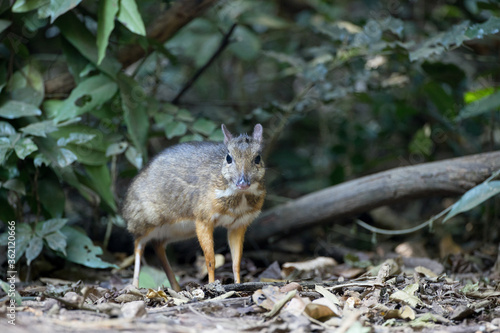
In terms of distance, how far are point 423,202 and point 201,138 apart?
4436 millimetres

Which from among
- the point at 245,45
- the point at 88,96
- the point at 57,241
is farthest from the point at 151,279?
the point at 245,45

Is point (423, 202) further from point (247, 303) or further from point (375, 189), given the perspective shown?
point (247, 303)

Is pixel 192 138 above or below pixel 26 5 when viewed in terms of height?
below

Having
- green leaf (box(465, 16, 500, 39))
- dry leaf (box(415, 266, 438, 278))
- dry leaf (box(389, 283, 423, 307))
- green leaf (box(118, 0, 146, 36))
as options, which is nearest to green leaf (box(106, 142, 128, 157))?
green leaf (box(118, 0, 146, 36))

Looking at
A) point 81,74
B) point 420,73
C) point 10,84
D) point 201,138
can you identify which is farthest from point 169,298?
point 420,73

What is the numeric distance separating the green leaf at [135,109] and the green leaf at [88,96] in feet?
0.46

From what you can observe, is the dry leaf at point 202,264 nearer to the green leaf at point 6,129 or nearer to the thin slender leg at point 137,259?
the thin slender leg at point 137,259

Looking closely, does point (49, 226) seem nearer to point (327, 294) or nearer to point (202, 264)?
point (202, 264)

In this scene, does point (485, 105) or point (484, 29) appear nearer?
→ point (484, 29)

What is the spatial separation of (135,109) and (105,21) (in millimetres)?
917

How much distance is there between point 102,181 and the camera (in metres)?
5.41

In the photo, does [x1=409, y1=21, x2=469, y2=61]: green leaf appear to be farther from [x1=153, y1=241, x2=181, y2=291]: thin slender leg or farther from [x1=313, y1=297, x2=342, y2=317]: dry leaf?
[x1=153, y1=241, x2=181, y2=291]: thin slender leg

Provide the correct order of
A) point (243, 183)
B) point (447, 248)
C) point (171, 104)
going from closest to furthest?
point (243, 183) < point (171, 104) < point (447, 248)

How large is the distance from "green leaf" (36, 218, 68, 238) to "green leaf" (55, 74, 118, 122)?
3.05 feet
